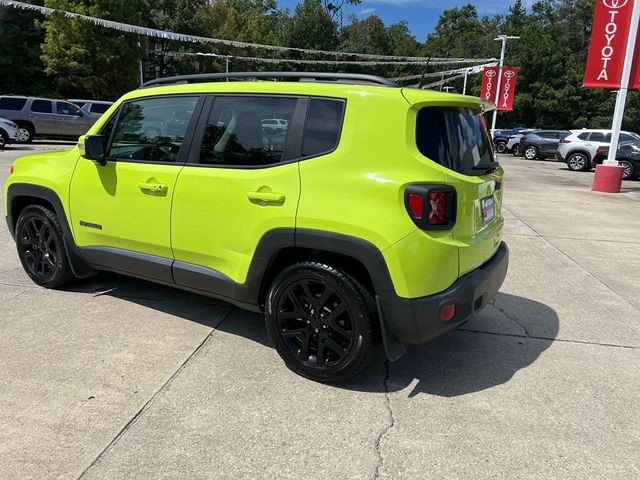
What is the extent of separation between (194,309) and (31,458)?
6.47 ft

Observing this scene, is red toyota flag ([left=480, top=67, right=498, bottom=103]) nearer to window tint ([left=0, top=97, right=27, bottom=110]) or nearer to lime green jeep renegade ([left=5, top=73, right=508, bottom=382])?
window tint ([left=0, top=97, right=27, bottom=110])

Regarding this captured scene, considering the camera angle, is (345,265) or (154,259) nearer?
(345,265)

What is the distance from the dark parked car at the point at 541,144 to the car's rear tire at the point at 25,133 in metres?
23.4

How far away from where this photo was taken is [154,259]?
12.6ft

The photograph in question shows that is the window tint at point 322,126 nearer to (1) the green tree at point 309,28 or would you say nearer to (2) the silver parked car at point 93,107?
(2) the silver parked car at point 93,107

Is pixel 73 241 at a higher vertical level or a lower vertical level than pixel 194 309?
higher

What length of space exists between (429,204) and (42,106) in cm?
2137

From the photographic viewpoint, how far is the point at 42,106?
20.2 meters

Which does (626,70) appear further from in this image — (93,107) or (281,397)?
(93,107)

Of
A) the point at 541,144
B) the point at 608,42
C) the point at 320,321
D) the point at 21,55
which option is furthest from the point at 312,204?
the point at 21,55

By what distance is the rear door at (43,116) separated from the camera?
20078 mm

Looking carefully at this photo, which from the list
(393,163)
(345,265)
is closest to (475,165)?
(393,163)

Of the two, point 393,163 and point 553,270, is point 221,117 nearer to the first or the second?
point 393,163

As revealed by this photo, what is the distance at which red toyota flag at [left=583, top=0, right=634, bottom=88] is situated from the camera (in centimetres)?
1279
